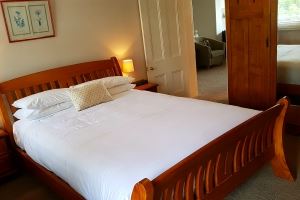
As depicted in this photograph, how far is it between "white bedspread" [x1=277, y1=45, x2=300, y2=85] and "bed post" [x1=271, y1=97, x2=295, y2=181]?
1275 mm

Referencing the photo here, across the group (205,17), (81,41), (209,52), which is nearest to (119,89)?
(81,41)

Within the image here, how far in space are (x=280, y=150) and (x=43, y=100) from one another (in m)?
2.25

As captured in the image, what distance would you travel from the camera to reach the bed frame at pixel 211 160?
152 centimetres

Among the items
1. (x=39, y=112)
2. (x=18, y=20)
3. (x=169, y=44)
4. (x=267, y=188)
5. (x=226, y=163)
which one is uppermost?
(x=18, y=20)

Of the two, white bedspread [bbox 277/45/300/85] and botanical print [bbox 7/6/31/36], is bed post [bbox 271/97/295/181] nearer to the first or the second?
white bedspread [bbox 277/45/300/85]

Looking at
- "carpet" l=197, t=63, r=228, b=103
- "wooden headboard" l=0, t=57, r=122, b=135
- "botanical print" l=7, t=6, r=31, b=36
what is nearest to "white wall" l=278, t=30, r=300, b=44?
"carpet" l=197, t=63, r=228, b=103

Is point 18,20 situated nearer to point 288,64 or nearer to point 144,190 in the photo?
point 144,190

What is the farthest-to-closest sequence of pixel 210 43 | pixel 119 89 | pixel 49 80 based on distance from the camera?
pixel 210 43
pixel 119 89
pixel 49 80

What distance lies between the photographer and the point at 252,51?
137 inches

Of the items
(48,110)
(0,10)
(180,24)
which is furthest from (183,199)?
(180,24)

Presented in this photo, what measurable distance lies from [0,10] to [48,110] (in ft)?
3.71

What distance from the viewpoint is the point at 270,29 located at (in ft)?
10.6

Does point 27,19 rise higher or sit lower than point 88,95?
higher

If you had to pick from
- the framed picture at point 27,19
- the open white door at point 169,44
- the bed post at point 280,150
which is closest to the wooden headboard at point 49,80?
the framed picture at point 27,19
